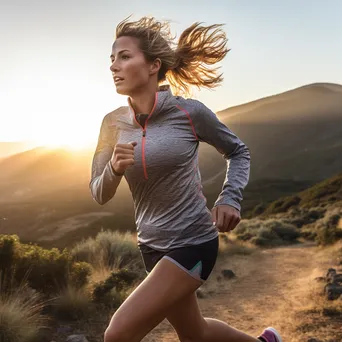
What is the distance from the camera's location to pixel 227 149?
2.76 metres

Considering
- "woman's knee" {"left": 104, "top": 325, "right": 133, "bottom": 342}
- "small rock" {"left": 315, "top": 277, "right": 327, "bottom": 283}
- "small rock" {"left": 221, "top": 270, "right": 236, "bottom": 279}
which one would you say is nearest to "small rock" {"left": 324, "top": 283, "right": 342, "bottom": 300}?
"small rock" {"left": 315, "top": 277, "right": 327, "bottom": 283}

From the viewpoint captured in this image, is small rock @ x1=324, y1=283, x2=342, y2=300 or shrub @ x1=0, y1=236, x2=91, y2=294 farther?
small rock @ x1=324, y1=283, x2=342, y2=300

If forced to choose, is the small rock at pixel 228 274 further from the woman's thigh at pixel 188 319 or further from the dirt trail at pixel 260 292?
the woman's thigh at pixel 188 319

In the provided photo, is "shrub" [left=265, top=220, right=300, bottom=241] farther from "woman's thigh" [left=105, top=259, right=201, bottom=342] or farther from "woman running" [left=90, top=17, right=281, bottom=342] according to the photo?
"woman's thigh" [left=105, top=259, right=201, bottom=342]

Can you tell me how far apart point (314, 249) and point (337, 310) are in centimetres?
737

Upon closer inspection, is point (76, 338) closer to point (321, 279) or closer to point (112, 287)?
point (112, 287)

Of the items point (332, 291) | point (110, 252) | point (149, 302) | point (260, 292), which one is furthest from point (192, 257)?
point (110, 252)

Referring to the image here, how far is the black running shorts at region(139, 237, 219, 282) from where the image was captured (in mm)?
2408

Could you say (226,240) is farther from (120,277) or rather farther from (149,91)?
(149,91)

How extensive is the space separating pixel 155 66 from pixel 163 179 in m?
0.71

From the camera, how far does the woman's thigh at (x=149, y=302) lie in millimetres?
2193

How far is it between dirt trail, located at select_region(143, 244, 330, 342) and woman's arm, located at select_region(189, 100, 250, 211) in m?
3.36

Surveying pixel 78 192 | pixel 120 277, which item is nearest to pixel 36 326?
pixel 120 277

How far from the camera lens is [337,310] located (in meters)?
6.20
